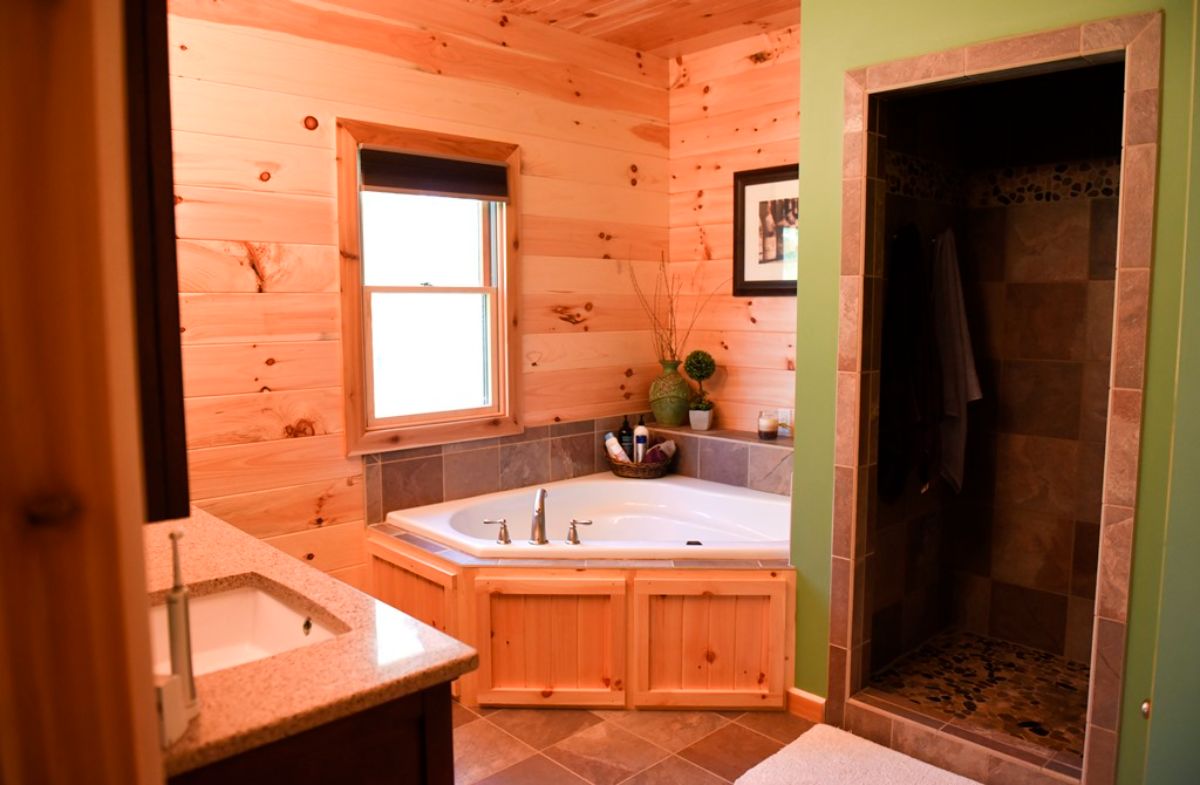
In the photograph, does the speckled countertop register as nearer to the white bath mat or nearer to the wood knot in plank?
the wood knot in plank

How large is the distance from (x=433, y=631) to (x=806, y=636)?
1.88m

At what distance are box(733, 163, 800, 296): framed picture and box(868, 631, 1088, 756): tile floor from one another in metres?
1.68

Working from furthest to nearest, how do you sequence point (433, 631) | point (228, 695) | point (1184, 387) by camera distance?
1. point (1184, 387)
2. point (433, 631)
3. point (228, 695)

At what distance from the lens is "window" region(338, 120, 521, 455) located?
3.41 m

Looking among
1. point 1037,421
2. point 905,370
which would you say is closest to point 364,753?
point 905,370

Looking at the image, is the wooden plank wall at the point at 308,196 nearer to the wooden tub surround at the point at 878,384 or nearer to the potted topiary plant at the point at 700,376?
the potted topiary plant at the point at 700,376

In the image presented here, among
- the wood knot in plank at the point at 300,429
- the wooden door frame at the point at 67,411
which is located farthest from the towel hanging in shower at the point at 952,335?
the wooden door frame at the point at 67,411

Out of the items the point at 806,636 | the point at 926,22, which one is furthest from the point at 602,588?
the point at 926,22

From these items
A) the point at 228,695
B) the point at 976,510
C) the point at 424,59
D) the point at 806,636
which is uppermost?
the point at 424,59

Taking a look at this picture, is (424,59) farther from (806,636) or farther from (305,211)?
(806,636)

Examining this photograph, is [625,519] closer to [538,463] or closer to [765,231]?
[538,463]

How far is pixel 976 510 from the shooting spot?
3.73 m

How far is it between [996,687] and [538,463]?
2054 mm

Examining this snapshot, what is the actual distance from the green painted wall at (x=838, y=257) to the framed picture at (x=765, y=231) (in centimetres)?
114
